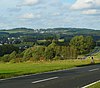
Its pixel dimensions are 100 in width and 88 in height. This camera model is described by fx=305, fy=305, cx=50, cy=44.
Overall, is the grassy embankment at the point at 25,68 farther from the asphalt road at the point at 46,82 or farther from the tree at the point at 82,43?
the tree at the point at 82,43

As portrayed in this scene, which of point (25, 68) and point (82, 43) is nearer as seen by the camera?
point (25, 68)

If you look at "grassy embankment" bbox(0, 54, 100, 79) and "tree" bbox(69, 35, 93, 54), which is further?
"tree" bbox(69, 35, 93, 54)

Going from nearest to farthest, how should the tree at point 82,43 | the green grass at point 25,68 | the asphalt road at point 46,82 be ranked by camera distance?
1. the asphalt road at point 46,82
2. the green grass at point 25,68
3. the tree at point 82,43

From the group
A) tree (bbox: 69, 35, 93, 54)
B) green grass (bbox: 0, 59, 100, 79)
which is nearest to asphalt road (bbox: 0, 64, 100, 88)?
green grass (bbox: 0, 59, 100, 79)

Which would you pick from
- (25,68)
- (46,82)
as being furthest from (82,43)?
(46,82)

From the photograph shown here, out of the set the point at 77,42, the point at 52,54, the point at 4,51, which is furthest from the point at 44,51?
the point at 77,42

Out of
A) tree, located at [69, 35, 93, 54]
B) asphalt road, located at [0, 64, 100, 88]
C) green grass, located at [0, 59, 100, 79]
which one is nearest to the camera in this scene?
asphalt road, located at [0, 64, 100, 88]

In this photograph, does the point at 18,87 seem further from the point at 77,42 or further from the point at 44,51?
the point at 77,42

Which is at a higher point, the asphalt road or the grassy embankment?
the grassy embankment

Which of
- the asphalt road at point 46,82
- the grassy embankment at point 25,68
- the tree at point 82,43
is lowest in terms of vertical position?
the asphalt road at point 46,82

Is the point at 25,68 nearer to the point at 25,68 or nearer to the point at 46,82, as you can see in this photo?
the point at 25,68

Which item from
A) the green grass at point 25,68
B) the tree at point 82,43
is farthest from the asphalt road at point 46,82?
the tree at point 82,43

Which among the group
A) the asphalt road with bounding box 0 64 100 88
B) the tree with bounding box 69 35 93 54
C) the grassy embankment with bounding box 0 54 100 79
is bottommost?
the asphalt road with bounding box 0 64 100 88

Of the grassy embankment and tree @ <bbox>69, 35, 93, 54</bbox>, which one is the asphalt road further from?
tree @ <bbox>69, 35, 93, 54</bbox>
